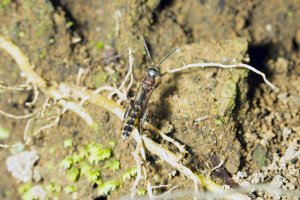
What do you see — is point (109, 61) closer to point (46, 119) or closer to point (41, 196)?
point (46, 119)

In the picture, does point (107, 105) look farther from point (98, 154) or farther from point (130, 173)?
point (130, 173)

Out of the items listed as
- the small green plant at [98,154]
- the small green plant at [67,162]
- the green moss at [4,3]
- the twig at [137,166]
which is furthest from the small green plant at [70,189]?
the green moss at [4,3]

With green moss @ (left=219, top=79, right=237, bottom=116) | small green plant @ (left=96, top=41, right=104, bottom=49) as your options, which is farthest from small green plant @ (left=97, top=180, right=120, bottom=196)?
small green plant @ (left=96, top=41, right=104, bottom=49)

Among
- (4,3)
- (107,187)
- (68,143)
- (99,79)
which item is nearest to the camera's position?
(107,187)

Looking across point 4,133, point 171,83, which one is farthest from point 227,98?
point 4,133

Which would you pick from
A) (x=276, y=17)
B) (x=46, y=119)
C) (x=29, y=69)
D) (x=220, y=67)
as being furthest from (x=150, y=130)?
(x=276, y=17)

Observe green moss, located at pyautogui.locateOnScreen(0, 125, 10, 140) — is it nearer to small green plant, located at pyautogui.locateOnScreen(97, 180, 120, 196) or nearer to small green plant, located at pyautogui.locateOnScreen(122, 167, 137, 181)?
small green plant, located at pyautogui.locateOnScreen(97, 180, 120, 196)
